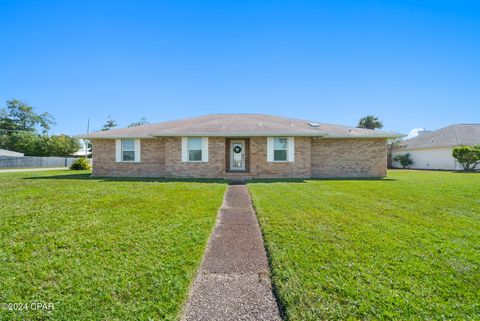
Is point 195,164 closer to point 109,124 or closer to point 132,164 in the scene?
point 132,164

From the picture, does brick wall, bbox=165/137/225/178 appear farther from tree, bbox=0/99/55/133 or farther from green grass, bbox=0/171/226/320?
tree, bbox=0/99/55/133

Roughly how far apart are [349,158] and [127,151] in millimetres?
14232

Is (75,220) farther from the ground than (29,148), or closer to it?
closer to it

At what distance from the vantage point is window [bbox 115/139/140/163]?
44.9 feet

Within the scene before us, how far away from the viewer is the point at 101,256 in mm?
3180

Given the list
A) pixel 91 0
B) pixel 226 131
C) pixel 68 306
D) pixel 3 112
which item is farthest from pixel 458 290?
pixel 3 112

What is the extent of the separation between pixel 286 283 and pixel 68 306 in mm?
2316

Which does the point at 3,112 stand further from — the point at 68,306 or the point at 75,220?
the point at 68,306

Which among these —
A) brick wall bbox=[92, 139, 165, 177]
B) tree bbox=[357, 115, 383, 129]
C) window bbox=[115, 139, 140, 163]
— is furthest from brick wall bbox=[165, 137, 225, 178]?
tree bbox=[357, 115, 383, 129]

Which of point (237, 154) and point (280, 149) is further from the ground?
point (280, 149)

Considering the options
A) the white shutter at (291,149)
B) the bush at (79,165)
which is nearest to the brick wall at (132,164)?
the white shutter at (291,149)

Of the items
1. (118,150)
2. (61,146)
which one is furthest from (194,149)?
(61,146)

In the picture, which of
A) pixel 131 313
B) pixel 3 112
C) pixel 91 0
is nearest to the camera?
pixel 131 313

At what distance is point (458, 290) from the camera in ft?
7.93
